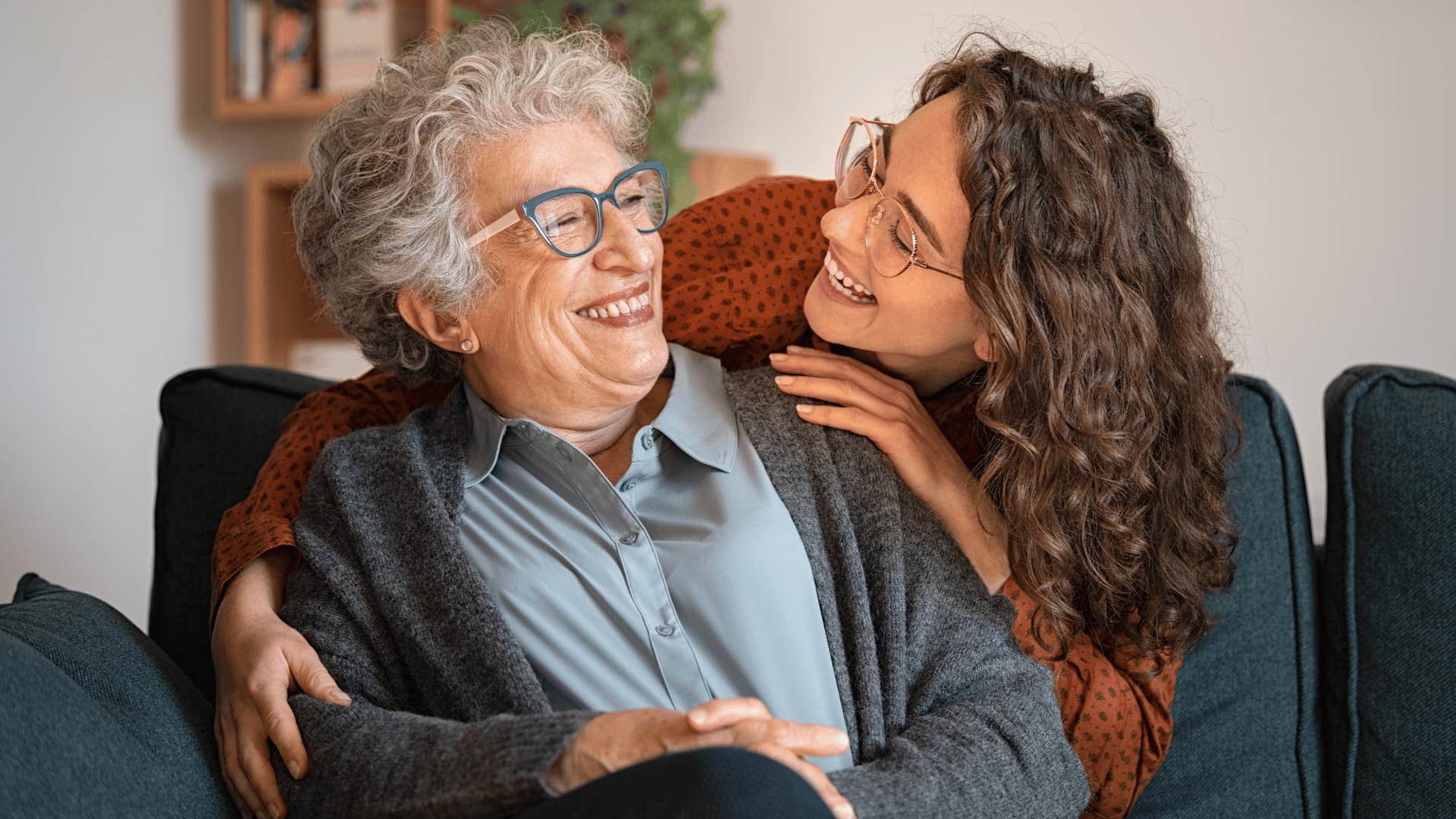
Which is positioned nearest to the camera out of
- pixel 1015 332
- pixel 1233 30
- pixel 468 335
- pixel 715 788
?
pixel 715 788

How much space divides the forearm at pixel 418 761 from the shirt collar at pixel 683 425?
0.32 meters

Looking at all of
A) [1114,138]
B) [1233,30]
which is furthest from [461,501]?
[1233,30]

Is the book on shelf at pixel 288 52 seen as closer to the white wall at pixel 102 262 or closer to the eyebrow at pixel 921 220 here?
the white wall at pixel 102 262

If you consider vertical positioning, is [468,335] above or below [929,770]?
above

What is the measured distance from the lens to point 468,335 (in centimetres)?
154

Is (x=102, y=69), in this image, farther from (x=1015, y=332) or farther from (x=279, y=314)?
(x=1015, y=332)

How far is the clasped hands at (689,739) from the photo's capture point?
1.11 m

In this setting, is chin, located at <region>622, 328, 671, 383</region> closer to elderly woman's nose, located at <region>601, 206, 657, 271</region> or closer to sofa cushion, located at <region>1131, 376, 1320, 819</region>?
elderly woman's nose, located at <region>601, 206, 657, 271</region>

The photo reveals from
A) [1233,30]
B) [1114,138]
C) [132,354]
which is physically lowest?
[132,354]

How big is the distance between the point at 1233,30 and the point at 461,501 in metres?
1.97

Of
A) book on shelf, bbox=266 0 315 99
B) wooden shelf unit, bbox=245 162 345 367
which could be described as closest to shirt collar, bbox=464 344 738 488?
wooden shelf unit, bbox=245 162 345 367

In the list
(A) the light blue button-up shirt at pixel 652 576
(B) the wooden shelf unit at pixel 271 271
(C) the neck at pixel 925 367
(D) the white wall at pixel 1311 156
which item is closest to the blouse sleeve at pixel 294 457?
(A) the light blue button-up shirt at pixel 652 576

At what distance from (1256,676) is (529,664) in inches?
36.9

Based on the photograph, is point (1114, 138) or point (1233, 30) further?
point (1233, 30)
